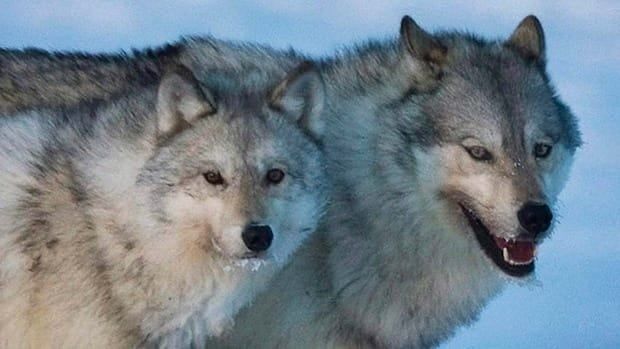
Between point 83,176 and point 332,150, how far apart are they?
2.01 meters

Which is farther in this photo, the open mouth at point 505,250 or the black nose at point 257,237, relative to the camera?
the open mouth at point 505,250

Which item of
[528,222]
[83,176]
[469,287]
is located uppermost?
[83,176]

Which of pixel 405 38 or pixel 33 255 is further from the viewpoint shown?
pixel 405 38

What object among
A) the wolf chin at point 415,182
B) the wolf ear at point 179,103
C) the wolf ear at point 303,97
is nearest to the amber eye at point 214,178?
the wolf ear at point 179,103

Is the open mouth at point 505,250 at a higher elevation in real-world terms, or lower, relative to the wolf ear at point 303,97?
lower

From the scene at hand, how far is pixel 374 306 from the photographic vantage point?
1041cm

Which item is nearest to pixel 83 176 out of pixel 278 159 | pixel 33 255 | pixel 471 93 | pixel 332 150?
pixel 33 255

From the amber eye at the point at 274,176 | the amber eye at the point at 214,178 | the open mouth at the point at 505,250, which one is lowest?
the open mouth at the point at 505,250

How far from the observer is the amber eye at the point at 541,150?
10.0 meters

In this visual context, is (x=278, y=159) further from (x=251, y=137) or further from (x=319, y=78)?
(x=319, y=78)

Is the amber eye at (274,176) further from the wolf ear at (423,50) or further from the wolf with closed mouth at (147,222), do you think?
the wolf ear at (423,50)

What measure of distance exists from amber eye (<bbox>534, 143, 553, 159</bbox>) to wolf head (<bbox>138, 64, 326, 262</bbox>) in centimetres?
155

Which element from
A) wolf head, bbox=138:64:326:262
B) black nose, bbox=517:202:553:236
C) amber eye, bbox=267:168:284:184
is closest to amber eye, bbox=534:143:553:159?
black nose, bbox=517:202:553:236

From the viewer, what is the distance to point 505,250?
10055 millimetres
